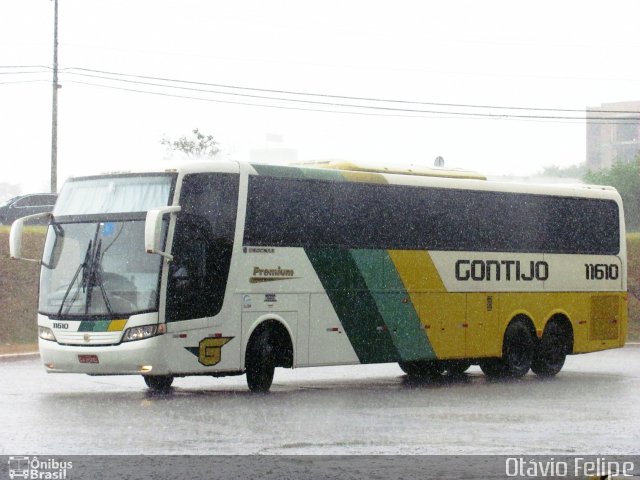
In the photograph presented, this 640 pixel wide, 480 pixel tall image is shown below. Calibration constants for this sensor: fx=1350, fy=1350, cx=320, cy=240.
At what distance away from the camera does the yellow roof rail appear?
21.8 metres

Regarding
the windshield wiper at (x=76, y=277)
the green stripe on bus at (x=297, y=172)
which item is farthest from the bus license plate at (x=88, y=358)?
the green stripe on bus at (x=297, y=172)

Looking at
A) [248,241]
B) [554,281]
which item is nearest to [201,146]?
[554,281]

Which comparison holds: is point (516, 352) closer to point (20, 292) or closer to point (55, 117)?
point (20, 292)

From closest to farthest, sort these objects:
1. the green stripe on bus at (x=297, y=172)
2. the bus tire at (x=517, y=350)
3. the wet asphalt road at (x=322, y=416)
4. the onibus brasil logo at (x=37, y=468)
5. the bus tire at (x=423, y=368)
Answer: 1. the onibus brasil logo at (x=37, y=468)
2. the wet asphalt road at (x=322, y=416)
3. the green stripe on bus at (x=297, y=172)
4. the bus tire at (x=517, y=350)
5. the bus tire at (x=423, y=368)

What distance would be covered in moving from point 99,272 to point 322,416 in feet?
14.6

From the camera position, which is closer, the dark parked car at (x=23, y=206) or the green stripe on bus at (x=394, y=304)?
the green stripe on bus at (x=394, y=304)

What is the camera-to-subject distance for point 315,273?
798 inches

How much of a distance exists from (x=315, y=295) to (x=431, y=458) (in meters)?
8.67

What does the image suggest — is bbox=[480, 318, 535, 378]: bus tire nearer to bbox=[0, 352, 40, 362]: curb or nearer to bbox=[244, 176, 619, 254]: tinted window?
bbox=[244, 176, 619, 254]: tinted window

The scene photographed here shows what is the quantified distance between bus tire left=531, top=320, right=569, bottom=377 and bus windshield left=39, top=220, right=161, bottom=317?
8.51 meters

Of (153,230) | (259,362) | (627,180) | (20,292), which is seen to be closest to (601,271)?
(259,362)

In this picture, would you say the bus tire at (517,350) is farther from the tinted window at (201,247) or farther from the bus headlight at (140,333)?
the bus headlight at (140,333)

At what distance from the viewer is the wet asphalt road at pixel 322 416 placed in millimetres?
12641

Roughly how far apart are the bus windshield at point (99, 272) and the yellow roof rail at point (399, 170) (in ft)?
14.0
